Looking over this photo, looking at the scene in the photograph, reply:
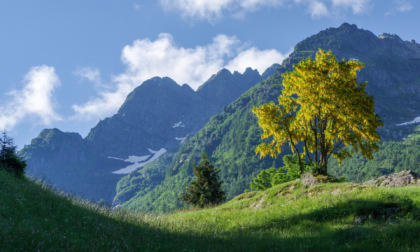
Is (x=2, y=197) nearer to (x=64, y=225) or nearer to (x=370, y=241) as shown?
(x=64, y=225)

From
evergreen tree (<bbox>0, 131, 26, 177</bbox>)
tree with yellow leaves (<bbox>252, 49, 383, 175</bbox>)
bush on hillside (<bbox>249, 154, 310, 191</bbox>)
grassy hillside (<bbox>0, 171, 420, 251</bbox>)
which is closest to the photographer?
grassy hillside (<bbox>0, 171, 420, 251</bbox>)

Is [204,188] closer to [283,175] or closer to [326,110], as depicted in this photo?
[283,175]

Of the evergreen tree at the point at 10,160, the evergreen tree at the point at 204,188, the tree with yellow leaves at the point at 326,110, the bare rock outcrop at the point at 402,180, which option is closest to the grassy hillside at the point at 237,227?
the evergreen tree at the point at 10,160

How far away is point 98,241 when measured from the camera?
1012cm

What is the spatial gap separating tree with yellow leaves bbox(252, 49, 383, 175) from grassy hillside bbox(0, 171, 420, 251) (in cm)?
946

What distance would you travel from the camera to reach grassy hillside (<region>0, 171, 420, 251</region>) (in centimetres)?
971

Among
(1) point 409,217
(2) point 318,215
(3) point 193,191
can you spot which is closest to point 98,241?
(2) point 318,215

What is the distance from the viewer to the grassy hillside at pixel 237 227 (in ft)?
31.8

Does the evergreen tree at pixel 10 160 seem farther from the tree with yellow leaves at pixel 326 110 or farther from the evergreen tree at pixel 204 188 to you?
the evergreen tree at pixel 204 188

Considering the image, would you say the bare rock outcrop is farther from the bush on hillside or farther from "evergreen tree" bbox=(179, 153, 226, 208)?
the bush on hillside

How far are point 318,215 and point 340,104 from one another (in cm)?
1321

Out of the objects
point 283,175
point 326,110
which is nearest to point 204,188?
point 283,175

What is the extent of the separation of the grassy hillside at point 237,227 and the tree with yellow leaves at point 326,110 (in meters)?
9.46

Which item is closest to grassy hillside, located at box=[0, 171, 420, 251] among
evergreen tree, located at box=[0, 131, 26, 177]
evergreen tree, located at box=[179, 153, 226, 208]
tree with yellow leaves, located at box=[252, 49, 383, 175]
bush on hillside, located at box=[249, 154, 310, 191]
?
evergreen tree, located at box=[0, 131, 26, 177]
